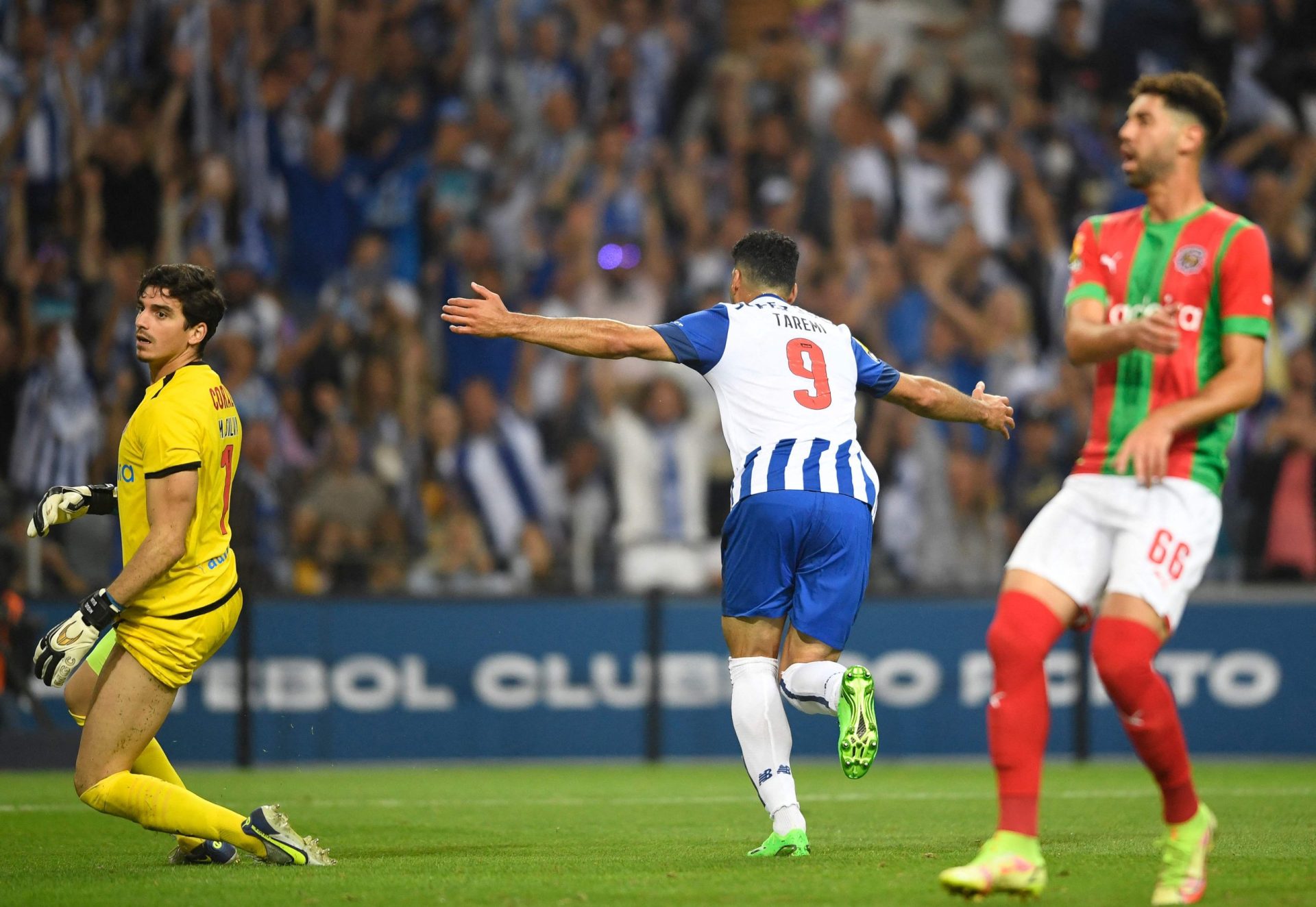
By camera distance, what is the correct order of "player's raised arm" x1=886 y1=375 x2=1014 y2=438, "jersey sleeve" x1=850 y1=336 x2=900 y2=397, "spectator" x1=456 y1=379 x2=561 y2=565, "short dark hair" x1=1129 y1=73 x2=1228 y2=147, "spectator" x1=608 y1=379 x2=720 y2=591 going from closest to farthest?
"short dark hair" x1=1129 y1=73 x2=1228 y2=147 → "jersey sleeve" x1=850 y1=336 x2=900 y2=397 → "player's raised arm" x1=886 y1=375 x2=1014 y2=438 → "spectator" x1=608 y1=379 x2=720 y2=591 → "spectator" x1=456 y1=379 x2=561 y2=565

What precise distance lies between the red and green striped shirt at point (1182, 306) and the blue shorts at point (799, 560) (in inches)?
61.4

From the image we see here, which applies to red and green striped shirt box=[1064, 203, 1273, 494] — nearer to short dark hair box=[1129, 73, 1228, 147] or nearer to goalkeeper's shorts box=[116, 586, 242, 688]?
short dark hair box=[1129, 73, 1228, 147]

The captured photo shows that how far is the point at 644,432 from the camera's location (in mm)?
14078

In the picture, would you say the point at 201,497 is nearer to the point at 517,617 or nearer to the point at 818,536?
the point at 818,536

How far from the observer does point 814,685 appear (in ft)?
22.6

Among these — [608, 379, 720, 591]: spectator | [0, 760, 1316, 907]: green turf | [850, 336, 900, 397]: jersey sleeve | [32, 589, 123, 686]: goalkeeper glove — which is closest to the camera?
[0, 760, 1316, 907]: green turf

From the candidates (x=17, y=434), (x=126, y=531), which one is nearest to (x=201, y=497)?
(x=126, y=531)

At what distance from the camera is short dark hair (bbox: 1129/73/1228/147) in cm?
560

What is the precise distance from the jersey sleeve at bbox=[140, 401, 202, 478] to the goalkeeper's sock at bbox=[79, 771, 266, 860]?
119cm

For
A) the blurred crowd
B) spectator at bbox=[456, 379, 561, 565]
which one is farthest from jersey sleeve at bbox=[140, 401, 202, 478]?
spectator at bbox=[456, 379, 561, 565]

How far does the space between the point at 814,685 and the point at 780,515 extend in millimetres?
707

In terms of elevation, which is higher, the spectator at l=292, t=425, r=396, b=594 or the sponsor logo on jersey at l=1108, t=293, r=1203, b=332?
the sponsor logo on jersey at l=1108, t=293, r=1203, b=332

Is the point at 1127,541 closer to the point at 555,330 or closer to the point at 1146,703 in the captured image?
the point at 1146,703

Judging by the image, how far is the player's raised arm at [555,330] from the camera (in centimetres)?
659
